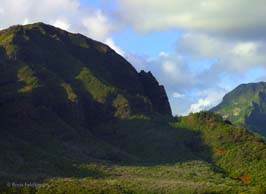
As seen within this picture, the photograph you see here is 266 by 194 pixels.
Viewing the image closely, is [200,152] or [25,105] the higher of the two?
[25,105]

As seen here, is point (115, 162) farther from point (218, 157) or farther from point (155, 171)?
point (218, 157)

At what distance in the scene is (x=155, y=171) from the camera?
525 feet

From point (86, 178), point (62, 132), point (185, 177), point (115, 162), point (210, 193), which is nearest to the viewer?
point (210, 193)

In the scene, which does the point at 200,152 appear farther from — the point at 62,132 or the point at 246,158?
the point at 62,132

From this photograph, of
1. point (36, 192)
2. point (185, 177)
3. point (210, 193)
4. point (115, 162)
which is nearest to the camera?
point (36, 192)

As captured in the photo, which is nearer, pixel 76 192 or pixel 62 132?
pixel 76 192

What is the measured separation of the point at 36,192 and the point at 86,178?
23584mm

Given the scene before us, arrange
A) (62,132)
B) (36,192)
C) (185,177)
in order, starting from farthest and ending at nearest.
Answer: (62,132) < (185,177) < (36,192)

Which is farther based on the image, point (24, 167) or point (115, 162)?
point (115, 162)

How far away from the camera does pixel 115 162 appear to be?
174125mm

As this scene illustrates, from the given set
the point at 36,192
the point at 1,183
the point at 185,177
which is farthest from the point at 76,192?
the point at 185,177

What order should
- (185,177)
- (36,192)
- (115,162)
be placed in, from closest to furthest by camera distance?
(36,192)
(185,177)
(115,162)

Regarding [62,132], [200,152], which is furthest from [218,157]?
[62,132]

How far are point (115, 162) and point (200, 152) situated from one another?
35643 millimetres
